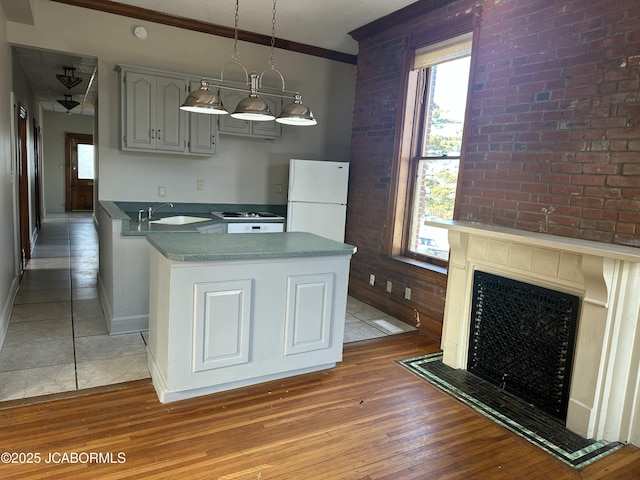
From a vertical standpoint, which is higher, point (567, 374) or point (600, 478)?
point (567, 374)

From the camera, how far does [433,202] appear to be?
4145mm

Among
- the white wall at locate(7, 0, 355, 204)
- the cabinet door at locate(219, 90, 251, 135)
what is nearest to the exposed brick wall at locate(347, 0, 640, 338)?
the white wall at locate(7, 0, 355, 204)

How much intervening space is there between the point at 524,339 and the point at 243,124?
11.4 feet

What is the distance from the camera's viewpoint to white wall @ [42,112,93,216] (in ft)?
37.6

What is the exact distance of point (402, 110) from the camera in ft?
14.0

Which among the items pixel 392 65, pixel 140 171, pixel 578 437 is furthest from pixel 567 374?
pixel 140 171

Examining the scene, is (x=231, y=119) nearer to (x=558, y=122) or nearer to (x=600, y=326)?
(x=558, y=122)

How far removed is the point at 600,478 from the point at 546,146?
192 centimetres

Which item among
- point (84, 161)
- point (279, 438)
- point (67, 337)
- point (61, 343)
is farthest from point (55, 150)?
point (279, 438)

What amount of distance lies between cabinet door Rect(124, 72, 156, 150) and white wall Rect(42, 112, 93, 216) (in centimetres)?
879

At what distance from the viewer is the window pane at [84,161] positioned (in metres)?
12.0

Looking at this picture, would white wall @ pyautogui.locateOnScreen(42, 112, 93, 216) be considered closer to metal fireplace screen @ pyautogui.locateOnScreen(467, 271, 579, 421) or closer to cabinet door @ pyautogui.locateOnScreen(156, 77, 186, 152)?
cabinet door @ pyautogui.locateOnScreen(156, 77, 186, 152)

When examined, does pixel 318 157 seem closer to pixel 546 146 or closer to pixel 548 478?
pixel 546 146

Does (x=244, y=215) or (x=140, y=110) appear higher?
(x=140, y=110)
